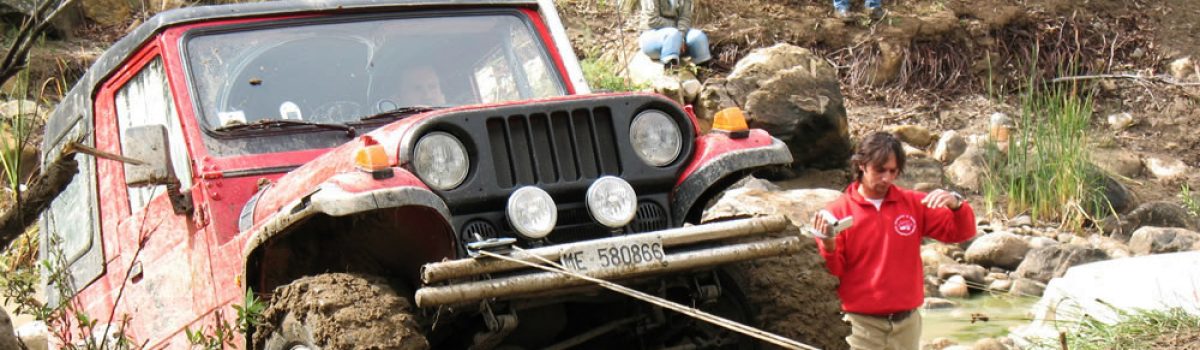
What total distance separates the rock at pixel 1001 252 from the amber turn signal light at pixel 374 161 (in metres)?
6.54

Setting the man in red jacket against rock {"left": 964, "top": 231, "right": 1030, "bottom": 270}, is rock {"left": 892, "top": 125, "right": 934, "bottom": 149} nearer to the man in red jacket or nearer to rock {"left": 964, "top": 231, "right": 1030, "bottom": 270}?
rock {"left": 964, "top": 231, "right": 1030, "bottom": 270}

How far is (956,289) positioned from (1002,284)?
→ 320mm

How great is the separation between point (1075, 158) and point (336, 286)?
7.56 metres

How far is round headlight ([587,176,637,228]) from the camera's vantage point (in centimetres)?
495

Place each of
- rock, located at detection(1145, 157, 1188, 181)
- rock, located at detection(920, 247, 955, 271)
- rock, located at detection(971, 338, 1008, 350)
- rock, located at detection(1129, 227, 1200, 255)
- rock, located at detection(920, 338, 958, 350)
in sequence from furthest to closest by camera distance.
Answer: rock, located at detection(1145, 157, 1188, 181) → rock, located at detection(920, 247, 955, 271) → rock, located at detection(1129, 227, 1200, 255) → rock, located at detection(920, 338, 958, 350) → rock, located at detection(971, 338, 1008, 350)

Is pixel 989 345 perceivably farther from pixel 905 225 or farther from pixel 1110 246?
pixel 1110 246

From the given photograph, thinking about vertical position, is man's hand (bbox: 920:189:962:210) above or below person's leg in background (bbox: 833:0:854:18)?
above

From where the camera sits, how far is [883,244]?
17.2ft

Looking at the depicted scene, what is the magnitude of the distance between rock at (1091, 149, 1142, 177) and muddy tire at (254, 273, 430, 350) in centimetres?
922

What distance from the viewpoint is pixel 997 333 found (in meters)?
8.59

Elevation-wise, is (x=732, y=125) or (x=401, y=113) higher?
(x=401, y=113)

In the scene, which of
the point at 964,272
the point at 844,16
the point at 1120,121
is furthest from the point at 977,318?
the point at 844,16

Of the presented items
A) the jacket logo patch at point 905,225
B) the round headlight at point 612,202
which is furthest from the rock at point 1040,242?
the round headlight at point 612,202

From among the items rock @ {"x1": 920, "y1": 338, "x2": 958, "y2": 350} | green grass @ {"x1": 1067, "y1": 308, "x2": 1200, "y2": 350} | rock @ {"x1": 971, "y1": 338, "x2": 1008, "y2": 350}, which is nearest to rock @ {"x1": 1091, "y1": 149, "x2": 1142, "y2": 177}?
rock @ {"x1": 920, "y1": 338, "x2": 958, "y2": 350}
